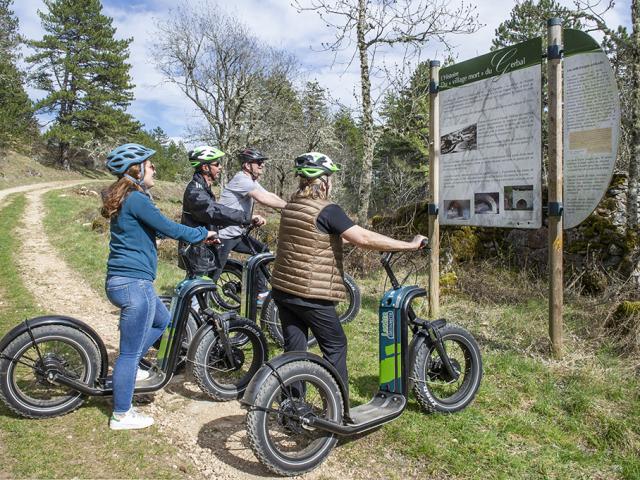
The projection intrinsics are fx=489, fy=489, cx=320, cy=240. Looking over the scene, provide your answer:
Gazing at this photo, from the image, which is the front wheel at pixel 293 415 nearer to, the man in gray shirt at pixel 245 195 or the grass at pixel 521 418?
the grass at pixel 521 418

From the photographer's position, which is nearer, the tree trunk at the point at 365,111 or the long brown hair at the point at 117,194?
the long brown hair at the point at 117,194

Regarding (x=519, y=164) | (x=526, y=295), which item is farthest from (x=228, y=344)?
(x=526, y=295)

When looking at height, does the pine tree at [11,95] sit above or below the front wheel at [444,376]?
above

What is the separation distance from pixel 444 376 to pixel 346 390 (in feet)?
3.62

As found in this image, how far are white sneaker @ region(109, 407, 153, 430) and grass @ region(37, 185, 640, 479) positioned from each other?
1.46 meters

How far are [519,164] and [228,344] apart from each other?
11.8ft

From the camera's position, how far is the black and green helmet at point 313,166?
3.26m

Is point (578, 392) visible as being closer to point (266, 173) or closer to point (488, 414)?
point (488, 414)

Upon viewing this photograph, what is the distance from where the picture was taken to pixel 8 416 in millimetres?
3693

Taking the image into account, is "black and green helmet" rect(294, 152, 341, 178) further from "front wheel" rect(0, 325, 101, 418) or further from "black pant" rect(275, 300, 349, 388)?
"front wheel" rect(0, 325, 101, 418)

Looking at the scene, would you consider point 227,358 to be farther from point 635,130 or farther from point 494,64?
point 635,130

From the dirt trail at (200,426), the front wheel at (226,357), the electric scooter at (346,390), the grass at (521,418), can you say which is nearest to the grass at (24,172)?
the dirt trail at (200,426)

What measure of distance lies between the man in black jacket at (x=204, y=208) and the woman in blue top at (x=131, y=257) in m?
0.98

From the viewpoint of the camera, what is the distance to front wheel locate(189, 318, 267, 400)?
4051 mm
